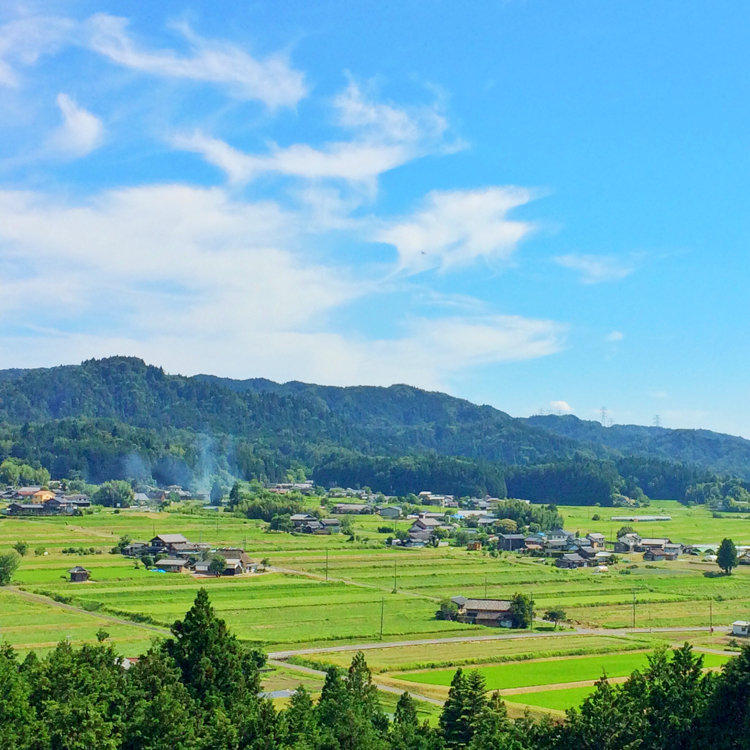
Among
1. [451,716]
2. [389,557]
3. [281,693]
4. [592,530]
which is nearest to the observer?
[451,716]

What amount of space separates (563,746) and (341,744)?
18.0 ft

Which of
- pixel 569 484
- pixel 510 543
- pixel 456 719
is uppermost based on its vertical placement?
pixel 569 484

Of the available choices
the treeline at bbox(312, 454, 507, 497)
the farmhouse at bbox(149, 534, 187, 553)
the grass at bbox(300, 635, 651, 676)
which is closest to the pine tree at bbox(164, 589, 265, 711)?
the grass at bbox(300, 635, 651, 676)

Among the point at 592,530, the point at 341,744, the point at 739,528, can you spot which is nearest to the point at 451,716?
the point at 341,744

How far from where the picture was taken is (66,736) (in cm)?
2222

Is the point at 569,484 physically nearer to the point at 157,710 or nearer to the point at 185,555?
the point at 185,555

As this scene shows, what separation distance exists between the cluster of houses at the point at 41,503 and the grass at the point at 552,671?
82487mm

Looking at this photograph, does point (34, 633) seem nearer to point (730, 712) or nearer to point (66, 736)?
point (66, 736)

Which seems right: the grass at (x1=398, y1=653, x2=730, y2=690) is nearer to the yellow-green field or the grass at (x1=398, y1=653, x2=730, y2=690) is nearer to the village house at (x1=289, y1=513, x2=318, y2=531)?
the yellow-green field

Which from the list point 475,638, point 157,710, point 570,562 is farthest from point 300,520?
point 157,710

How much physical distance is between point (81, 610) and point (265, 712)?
3736 cm

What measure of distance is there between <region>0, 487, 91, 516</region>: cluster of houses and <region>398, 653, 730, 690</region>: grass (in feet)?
271

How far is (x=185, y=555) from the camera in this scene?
81625 mm

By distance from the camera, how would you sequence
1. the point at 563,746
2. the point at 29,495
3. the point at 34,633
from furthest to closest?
the point at 29,495, the point at 34,633, the point at 563,746
